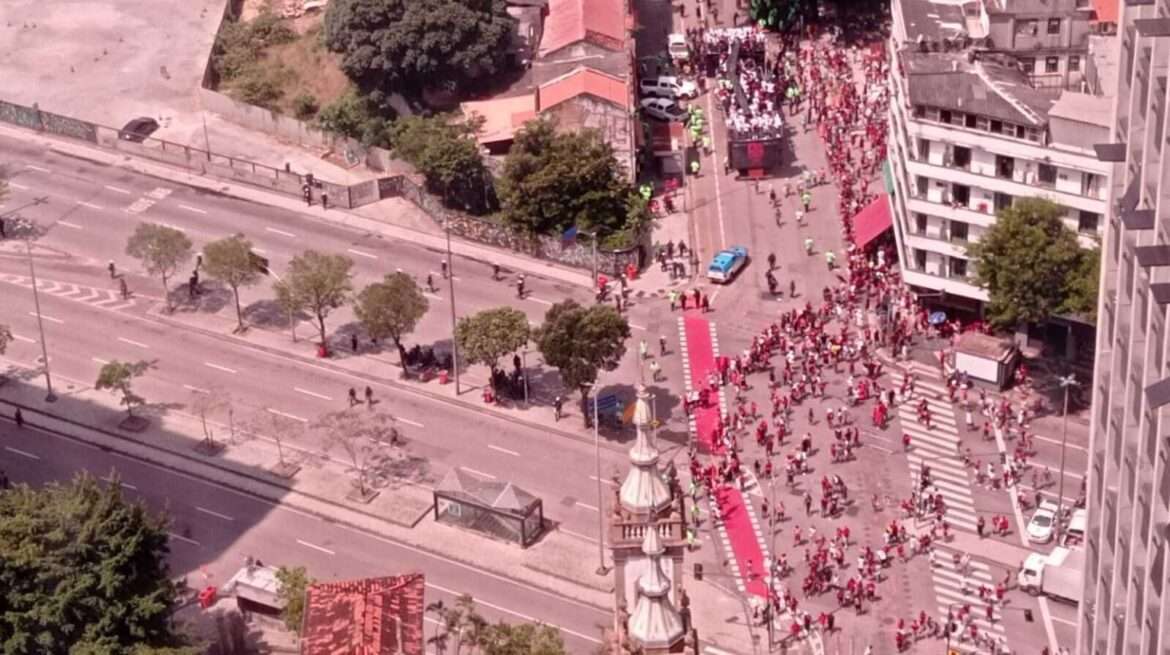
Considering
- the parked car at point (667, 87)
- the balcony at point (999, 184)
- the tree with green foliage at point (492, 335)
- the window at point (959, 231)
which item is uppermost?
the balcony at point (999, 184)

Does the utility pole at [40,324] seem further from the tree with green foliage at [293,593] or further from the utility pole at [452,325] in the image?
the tree with green foliage at [293,593]

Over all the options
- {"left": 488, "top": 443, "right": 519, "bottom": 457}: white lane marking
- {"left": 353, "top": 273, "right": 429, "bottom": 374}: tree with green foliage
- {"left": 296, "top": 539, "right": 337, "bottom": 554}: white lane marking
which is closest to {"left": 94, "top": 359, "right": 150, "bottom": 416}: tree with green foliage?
{"left": 353, "top": 273, "right": 429, "bottom": 374}: tree with green foliage

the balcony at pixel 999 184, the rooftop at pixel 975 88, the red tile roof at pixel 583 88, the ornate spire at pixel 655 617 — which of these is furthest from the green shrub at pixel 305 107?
the ornate spire at pixel 655 617

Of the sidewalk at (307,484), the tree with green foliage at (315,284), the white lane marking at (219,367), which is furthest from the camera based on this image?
the white lane marking at (219,367)

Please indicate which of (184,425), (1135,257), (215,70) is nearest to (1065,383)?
(184,425)

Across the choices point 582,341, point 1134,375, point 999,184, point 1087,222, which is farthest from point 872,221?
point 1134,375

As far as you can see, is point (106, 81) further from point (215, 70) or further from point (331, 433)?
point (331, 433)

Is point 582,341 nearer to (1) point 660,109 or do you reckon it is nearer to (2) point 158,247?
(2) point 158,247

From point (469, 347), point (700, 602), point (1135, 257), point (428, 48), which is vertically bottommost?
point (700, 602)
